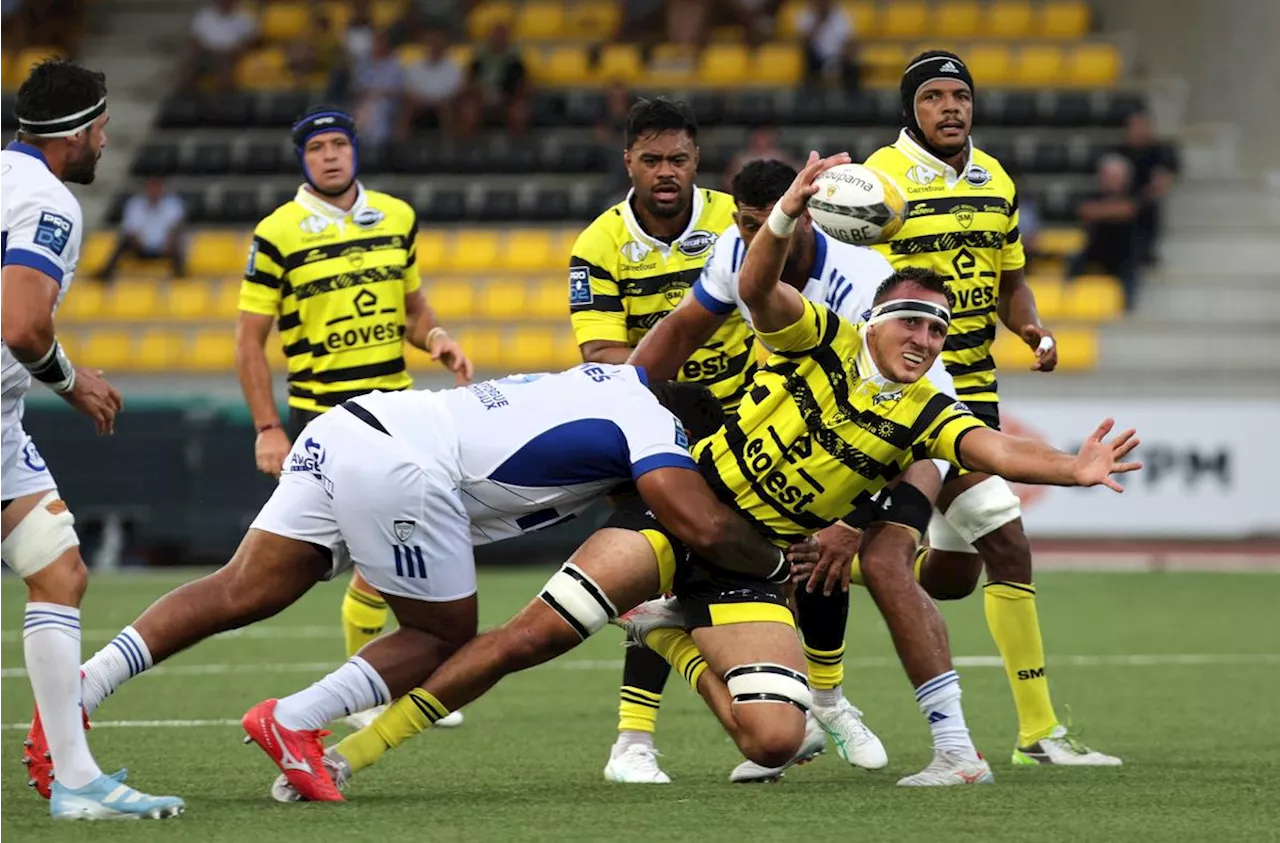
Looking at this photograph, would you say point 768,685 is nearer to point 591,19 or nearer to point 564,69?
point 564,69

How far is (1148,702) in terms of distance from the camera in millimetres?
9484

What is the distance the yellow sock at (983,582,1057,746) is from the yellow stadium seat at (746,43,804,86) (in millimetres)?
16195

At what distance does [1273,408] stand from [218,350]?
999cm

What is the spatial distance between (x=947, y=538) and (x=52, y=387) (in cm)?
347

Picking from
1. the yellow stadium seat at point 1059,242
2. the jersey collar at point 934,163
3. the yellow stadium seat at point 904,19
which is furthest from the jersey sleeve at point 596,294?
the yellow stadium seat at point 904,19

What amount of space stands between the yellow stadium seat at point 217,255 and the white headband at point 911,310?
16.2 m

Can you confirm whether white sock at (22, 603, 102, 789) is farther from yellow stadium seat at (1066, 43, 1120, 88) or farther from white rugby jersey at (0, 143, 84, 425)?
yellow stadium seat at (1066, 43, 1120, 88)

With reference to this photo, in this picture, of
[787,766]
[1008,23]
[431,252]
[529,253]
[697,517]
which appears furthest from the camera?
[1008,23]

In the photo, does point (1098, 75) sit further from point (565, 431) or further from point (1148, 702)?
point (565, 431)

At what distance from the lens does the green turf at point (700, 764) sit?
19.1 feet

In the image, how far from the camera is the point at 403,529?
6.38m

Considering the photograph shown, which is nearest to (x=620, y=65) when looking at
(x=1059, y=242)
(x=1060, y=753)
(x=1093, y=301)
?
(x=1059, y=242)

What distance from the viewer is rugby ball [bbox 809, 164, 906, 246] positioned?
21.1 feet

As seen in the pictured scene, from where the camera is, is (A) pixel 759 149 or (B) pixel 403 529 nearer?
(B) pixel 403 529
